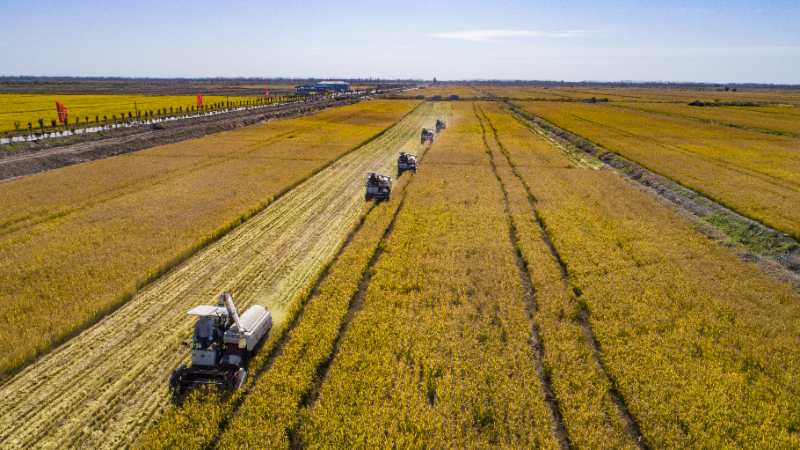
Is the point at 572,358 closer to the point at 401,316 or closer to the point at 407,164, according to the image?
the point at 401,316

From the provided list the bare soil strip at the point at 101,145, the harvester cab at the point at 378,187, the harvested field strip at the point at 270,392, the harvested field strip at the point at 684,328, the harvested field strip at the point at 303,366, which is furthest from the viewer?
the bare soil strip at the point at 101,145

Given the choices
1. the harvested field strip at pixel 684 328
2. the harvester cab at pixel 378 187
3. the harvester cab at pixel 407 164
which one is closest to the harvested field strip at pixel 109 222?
the harvester cab at pixel 378 187

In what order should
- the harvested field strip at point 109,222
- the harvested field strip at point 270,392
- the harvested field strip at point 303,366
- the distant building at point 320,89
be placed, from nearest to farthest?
1. the harvested field strip at point 270,392
2. the harvested field strip at point 303,366
3. the harvested field strip at point 109,222
4. the distant building at point 320,89

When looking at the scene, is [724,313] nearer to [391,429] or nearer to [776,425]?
[776,425]

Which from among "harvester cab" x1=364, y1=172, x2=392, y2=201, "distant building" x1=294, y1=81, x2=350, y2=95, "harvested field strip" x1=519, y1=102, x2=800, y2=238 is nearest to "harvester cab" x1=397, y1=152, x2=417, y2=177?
"harvester cab" x1=364, y1=172, x2=392, y2=201

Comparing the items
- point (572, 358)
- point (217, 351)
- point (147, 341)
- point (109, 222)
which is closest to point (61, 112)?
point (109, 222)

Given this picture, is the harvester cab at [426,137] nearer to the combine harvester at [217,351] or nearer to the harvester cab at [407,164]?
the harvester cab at [407,164]

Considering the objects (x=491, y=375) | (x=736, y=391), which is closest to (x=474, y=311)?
(x=491, y=375)

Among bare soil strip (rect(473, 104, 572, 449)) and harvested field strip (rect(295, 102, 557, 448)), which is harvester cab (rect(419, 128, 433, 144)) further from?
harvested field strip (rect(295, 102, 557, 448))
